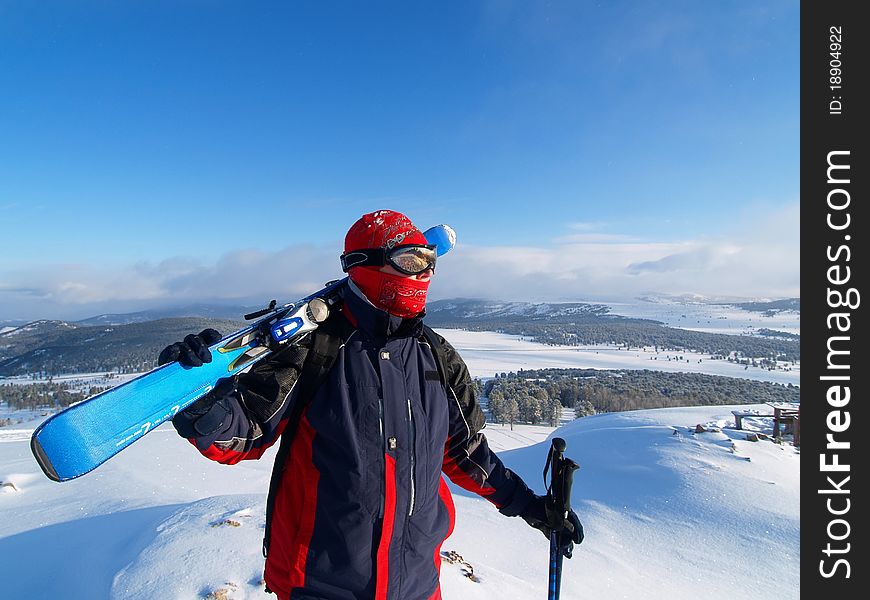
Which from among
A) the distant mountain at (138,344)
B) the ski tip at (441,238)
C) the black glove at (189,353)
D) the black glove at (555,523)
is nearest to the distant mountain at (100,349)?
the distant mountain at (138,344)

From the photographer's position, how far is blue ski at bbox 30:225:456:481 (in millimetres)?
1669

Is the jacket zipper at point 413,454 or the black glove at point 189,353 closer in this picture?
the black glove at point 189,353

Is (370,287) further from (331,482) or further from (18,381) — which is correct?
(18,381)

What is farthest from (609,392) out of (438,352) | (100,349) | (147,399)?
(100,349)

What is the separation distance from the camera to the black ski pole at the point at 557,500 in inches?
123

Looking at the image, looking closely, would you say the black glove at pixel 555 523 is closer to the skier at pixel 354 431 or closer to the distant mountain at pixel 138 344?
the skier at pixel 354 431

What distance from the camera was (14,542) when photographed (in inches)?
245

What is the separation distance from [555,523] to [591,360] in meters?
153

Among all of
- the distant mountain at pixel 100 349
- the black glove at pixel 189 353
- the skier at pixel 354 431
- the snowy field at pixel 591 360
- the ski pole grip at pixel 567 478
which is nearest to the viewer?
the black glove at pixel 189 353

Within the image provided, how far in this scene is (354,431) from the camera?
2.25m

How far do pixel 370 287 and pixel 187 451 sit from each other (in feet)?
51.7
